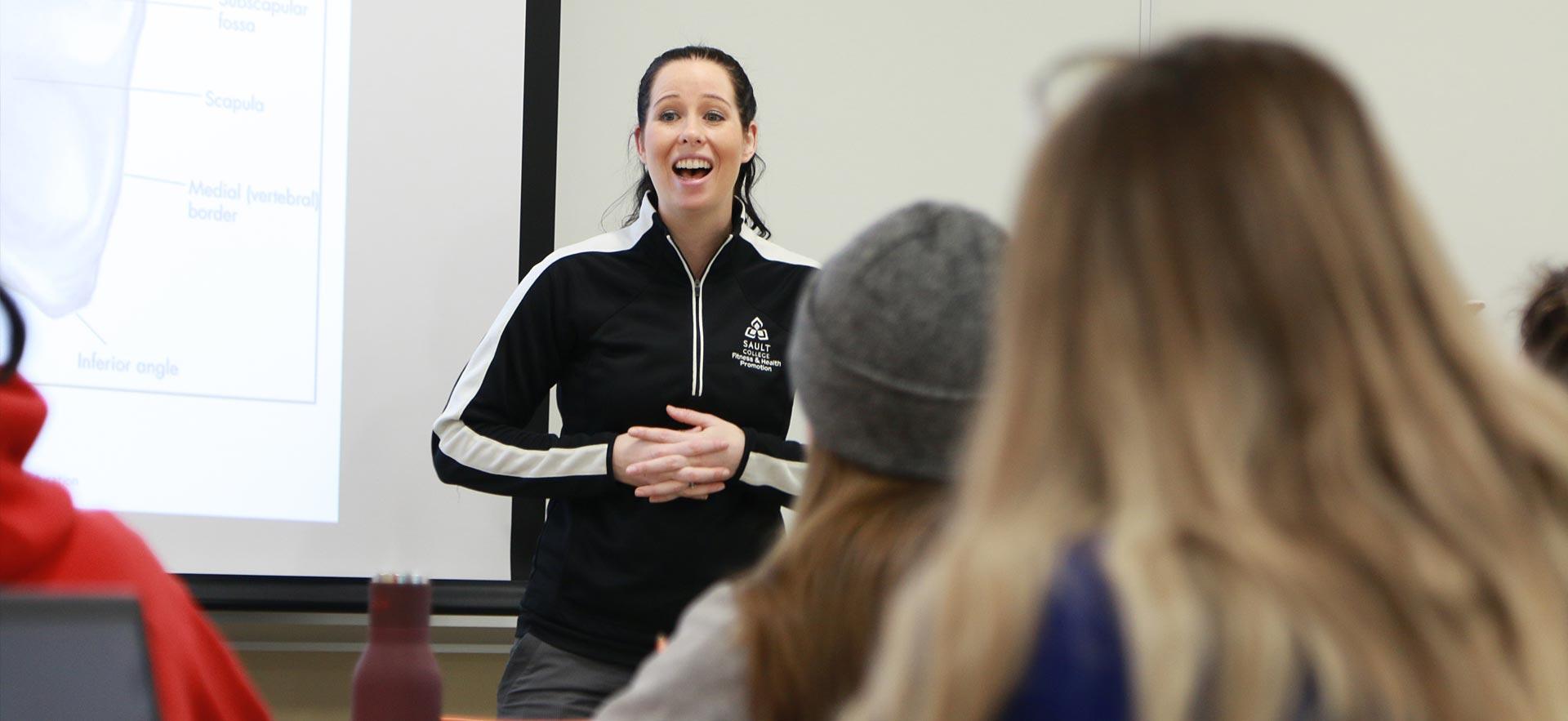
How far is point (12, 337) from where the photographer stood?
115cm

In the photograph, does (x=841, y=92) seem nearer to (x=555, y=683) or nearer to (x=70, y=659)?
(x=555, y=683)

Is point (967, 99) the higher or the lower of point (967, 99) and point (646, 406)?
the higher

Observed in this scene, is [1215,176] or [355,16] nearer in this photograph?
[1215,176]

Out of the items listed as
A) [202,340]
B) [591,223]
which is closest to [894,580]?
[202,340]

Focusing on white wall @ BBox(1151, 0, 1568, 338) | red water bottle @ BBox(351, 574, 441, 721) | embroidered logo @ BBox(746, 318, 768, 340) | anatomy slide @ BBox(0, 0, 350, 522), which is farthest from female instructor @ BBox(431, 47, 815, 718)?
white wall @ BBox(1151, 0, 1568, 338)

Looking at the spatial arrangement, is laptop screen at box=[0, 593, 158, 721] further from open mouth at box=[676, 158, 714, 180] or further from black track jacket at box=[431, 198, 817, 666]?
open mouth at box=[676, 158, 714, 180]

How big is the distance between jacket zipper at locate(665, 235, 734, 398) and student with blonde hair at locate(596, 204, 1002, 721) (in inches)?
55.7

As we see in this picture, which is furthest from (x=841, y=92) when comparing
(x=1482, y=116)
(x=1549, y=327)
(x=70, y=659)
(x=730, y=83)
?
(x=70, y=659)

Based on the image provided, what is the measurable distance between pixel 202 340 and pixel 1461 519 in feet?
8.40

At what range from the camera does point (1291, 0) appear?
12.4ft

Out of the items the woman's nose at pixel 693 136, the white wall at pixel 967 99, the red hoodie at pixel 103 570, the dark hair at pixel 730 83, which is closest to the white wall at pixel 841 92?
the white wall at pixel 967 99

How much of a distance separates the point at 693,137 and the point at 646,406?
48 cm

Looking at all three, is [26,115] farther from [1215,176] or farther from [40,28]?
[1215,176]

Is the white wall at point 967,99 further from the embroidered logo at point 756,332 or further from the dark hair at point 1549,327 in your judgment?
the dark hair at point 1549,327
